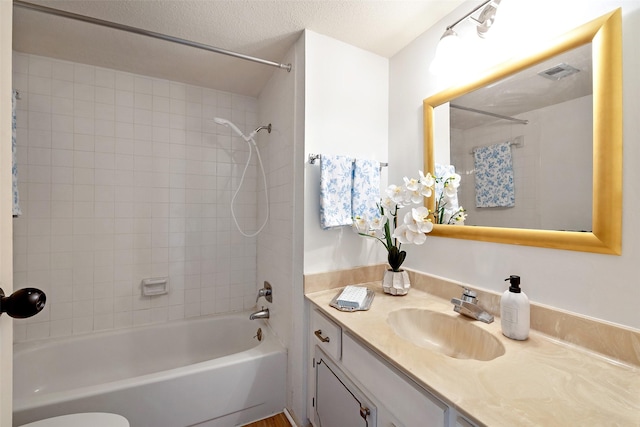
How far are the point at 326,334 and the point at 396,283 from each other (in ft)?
1.41

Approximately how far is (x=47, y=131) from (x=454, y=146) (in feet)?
8.07

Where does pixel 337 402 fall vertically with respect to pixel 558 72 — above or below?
below

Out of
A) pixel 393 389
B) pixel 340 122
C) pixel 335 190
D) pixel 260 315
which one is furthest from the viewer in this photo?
pixel 260 315

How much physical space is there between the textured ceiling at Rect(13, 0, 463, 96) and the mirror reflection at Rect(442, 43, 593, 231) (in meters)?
0.55

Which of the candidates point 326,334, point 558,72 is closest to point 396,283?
point 326,334

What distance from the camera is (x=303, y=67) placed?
145 centimetres

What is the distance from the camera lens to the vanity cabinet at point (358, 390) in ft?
2.38

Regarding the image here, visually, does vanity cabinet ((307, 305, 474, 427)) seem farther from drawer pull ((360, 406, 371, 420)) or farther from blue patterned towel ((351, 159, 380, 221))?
blue patterned towel ((351, 159, 380, 221))

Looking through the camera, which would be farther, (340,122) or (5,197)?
(340,122)

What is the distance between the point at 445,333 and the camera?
3.67 feet

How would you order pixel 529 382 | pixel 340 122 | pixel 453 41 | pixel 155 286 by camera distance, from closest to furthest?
pixel 529 382 → pixel 453 41 → pixel 340 122 → pixel 155 286

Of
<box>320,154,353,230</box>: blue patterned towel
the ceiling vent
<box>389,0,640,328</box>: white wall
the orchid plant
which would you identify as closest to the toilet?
<box>320,154,353,230</box>: blue patterned towel

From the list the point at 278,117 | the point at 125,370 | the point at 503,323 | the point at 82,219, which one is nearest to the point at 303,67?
the point at 278,117

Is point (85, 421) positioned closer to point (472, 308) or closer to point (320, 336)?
point (320, 336)
